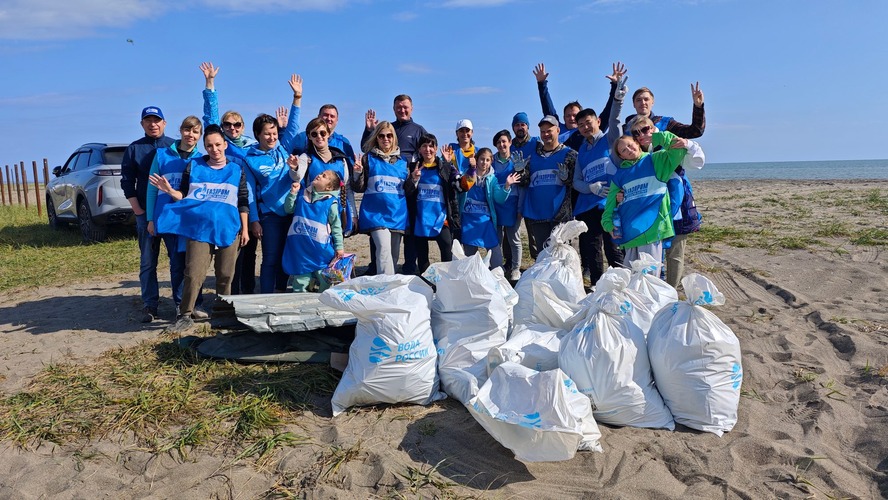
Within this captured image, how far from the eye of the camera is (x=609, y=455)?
2789 millimetres

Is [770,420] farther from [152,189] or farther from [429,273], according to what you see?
[152,189]

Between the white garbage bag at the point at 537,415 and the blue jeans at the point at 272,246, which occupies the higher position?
the blue jeans at the point at 272,246

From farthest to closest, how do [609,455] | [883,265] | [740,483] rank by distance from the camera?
[883,265], [609,455], [740,483]

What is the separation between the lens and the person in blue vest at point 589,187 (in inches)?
215

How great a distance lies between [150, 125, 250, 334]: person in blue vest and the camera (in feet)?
15.3

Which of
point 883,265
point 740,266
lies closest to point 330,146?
point 740,266

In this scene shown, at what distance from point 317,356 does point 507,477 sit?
5.47ft

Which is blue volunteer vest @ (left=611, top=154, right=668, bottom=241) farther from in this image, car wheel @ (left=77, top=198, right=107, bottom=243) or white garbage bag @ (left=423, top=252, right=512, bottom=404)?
car wheel @ (left=77, top=198, right=107, bottom=243)

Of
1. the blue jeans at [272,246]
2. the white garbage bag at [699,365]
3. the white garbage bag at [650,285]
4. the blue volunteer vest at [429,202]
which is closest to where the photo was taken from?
the white garbage bag at [699,365]

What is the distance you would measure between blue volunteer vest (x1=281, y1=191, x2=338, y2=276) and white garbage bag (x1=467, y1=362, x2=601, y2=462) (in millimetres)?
2447

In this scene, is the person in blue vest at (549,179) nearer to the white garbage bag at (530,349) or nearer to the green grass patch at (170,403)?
the white garbage bag at (530,349)

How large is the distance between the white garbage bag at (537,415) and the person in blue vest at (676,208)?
7.90ft

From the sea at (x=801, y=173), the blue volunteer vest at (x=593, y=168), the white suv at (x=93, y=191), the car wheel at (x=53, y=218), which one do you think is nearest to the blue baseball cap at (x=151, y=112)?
the blue volunteer vest at (x=593, y=168)

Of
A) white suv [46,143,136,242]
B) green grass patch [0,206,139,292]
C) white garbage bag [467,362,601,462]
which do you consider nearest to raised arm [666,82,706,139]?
white garbage bag [467,362,601,462]
